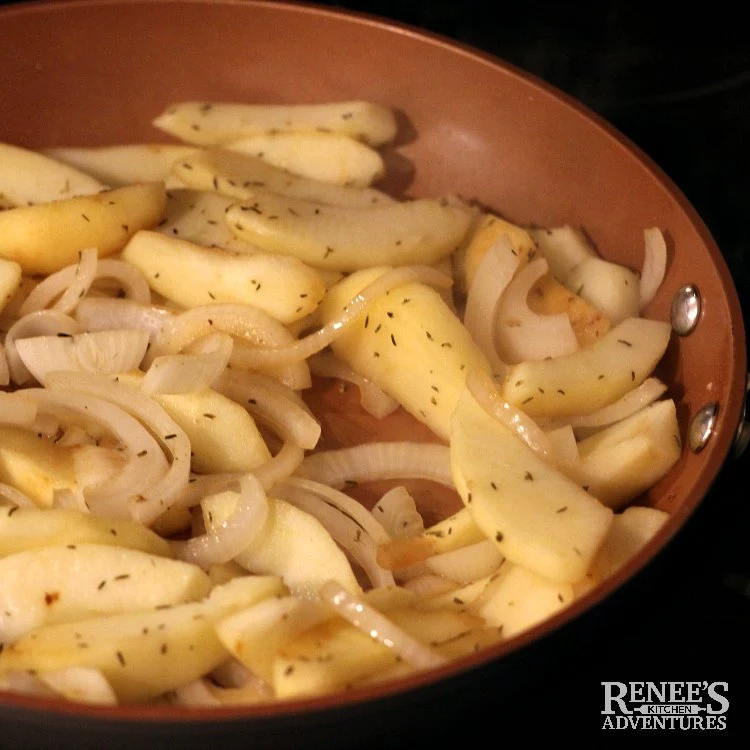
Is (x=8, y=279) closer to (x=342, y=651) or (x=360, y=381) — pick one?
(x=360, y=381)

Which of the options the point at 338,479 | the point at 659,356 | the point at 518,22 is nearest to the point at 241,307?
the point at 338,479

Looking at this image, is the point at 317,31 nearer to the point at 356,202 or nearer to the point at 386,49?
the point at 386,49

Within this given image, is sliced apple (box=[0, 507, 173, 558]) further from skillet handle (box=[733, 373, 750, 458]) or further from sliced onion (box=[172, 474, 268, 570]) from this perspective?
skillet handle (box=[733, 373, 750, 458])

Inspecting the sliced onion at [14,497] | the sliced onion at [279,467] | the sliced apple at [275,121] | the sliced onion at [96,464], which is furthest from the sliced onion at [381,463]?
the sliced apple at [275,121]

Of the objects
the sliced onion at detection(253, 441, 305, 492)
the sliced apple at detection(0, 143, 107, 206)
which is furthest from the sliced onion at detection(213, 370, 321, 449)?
the sliced apple at detection(0, 143, 107, 206)

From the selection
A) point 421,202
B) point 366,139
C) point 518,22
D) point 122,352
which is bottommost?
point 122,352
